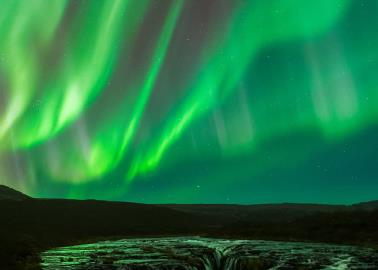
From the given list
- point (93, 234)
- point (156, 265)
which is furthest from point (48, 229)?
point (156, 265)

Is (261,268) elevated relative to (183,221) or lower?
lower

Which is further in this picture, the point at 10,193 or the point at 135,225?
the point at 10,193

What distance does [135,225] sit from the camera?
10219 cm

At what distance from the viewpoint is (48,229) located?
8488cm

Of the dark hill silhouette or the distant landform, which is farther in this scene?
the dark hill silhouette

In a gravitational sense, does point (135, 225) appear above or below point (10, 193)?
below

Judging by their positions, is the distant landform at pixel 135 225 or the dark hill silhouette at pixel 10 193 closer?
Result: the distant landform at pixel 135 225

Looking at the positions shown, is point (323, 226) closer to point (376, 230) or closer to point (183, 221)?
point (376, 230)

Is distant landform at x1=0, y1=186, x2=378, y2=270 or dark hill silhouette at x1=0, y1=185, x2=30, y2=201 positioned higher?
dark hill silhouette at x1=0, y1=185, x2=30, y2=201

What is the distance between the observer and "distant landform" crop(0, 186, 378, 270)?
47.6m

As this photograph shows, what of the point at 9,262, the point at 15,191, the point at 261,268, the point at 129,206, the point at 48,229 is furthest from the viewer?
the point at 15,191

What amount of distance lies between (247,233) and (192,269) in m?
40.3

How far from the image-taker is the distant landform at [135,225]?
156ft

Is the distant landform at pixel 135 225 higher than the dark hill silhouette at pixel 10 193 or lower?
lower
